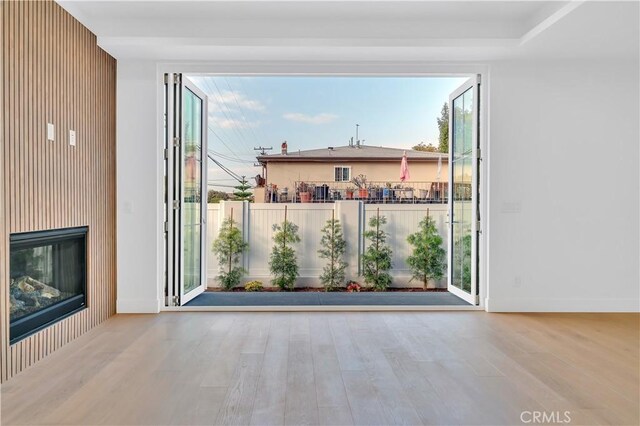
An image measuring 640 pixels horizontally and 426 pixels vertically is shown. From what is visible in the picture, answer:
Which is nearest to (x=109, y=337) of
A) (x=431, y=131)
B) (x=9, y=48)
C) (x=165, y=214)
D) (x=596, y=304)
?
(x=165, y=214)

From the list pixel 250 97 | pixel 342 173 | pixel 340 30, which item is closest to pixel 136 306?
pixel 340 30

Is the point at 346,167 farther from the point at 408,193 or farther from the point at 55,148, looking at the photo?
the point at 55,148

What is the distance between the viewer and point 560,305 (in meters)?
4.54

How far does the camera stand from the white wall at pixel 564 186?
4508 millimetres

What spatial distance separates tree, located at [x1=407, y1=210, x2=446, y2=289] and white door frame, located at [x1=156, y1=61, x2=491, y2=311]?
95.6 inches

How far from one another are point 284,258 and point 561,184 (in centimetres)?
403

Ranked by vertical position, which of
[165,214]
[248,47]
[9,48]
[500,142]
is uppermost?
[248,47]

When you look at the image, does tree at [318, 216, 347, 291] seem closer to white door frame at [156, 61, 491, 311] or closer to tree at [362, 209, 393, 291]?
tree at [362, 209, 393, 291]

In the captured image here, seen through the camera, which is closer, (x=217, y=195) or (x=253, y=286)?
(x=253, y=286)

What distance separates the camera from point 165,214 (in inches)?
177

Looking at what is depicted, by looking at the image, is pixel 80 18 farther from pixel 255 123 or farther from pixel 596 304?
pixel 596 304

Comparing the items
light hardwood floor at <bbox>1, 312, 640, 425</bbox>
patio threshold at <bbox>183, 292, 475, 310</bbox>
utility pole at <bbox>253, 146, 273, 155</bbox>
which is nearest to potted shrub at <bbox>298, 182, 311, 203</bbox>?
utility pole at <bbox>253, 146, 273, 155</bbox>

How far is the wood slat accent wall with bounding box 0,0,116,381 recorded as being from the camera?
110 inches

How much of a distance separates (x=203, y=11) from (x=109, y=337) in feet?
9.28
